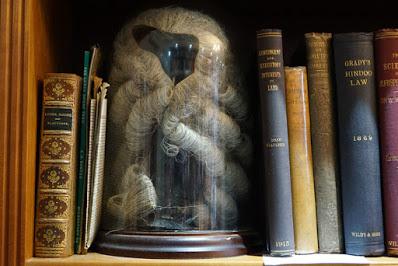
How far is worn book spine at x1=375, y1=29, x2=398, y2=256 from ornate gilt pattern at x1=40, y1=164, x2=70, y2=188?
0.42m

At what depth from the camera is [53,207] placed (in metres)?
0.73

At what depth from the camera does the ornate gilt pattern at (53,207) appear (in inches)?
28.5

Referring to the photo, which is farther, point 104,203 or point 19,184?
point 104,203

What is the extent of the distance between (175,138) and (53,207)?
187mm

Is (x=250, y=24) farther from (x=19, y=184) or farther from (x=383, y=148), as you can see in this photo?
(x=19, y=184)

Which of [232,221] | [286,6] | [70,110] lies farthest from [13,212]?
[286,6]

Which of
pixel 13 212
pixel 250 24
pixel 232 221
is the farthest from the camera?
pixel 250 24

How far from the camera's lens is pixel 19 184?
682 mm

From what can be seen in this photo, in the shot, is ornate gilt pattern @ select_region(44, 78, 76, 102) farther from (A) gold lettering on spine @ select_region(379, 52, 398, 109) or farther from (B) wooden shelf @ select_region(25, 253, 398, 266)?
(A) gold lettering on spine @ select_region(379, 52, 398, 109)

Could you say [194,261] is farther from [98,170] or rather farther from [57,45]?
[57,45]

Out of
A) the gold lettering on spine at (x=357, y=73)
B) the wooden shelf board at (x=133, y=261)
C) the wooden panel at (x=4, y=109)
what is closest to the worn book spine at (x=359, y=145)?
the gold lettering on spine at (x=357, y=73)

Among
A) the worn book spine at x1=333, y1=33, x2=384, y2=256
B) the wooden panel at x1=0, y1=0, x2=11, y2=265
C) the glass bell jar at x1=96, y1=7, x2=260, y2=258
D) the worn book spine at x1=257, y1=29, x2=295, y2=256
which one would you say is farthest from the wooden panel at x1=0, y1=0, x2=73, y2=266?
the worn book spine at x1=333, y1=33, x2=384, y2=256

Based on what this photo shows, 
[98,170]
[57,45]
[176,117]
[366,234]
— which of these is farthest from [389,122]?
[57,45]

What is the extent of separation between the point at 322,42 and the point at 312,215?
240mm
